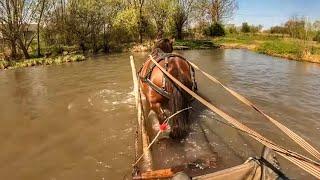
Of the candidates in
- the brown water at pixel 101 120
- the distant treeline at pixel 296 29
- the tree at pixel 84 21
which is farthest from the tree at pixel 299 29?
the tree at pixel 84 21

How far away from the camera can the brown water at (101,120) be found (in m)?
6.49

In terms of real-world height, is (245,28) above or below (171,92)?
above

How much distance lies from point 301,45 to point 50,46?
22.1 meters

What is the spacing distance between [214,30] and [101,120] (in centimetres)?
3857

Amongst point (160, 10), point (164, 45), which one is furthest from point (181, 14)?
point (164, 45)

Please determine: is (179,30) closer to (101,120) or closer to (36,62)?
(36,62)

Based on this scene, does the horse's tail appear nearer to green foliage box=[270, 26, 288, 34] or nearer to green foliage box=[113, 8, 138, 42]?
green foliage box=[113, 8, 138, 42]

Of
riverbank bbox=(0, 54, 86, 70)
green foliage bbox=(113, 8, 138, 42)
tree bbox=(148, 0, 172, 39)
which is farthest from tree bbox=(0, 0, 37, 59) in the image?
tree bbox=(148, 0, 172, 39)

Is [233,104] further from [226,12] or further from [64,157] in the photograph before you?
[226,12]

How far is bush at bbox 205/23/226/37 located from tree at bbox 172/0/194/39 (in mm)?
3715

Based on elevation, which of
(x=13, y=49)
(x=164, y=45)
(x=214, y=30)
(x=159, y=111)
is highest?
(x=214, y=30)

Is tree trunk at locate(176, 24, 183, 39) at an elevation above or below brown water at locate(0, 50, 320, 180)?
above

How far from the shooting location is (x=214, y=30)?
150ft

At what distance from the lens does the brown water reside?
6492 mm
